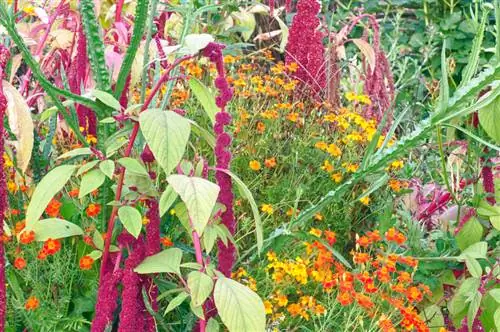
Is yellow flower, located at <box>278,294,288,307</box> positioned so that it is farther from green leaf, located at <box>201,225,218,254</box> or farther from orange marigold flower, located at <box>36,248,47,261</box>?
orange marigold flower, located at <box>36,248,47,261</box>

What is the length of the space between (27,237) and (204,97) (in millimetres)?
426

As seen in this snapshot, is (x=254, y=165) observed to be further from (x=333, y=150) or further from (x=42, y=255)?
(x=42, y=255)

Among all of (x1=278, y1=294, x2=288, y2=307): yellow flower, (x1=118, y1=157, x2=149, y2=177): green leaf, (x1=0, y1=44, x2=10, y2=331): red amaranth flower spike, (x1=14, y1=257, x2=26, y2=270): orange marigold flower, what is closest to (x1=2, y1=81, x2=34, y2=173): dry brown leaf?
(x1=0, y1=44, x2=10, y2=331): red amaranth flower spike

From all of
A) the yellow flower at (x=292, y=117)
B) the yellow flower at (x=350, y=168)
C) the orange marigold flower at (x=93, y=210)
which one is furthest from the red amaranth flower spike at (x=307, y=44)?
the orange marigold flower at (x=93, y=210)

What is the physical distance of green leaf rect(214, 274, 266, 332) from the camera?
1378mm

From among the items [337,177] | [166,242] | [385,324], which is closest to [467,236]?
[337,177]

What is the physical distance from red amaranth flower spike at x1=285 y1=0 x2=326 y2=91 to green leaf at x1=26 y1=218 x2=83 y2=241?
1139mm

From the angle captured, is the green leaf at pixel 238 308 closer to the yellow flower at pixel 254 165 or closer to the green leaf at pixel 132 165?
the green leaf at pixel 132 165

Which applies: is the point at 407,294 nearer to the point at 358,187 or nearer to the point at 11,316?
the point at 358,187

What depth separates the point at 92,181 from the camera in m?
1.44

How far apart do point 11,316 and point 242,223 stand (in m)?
0.61

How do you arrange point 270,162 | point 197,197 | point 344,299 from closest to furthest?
point 197,197, point 344,299, point 270,162

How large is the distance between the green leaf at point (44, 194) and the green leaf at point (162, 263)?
0.63 feet

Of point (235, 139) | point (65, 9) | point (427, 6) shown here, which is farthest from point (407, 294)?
point (427, 6)
